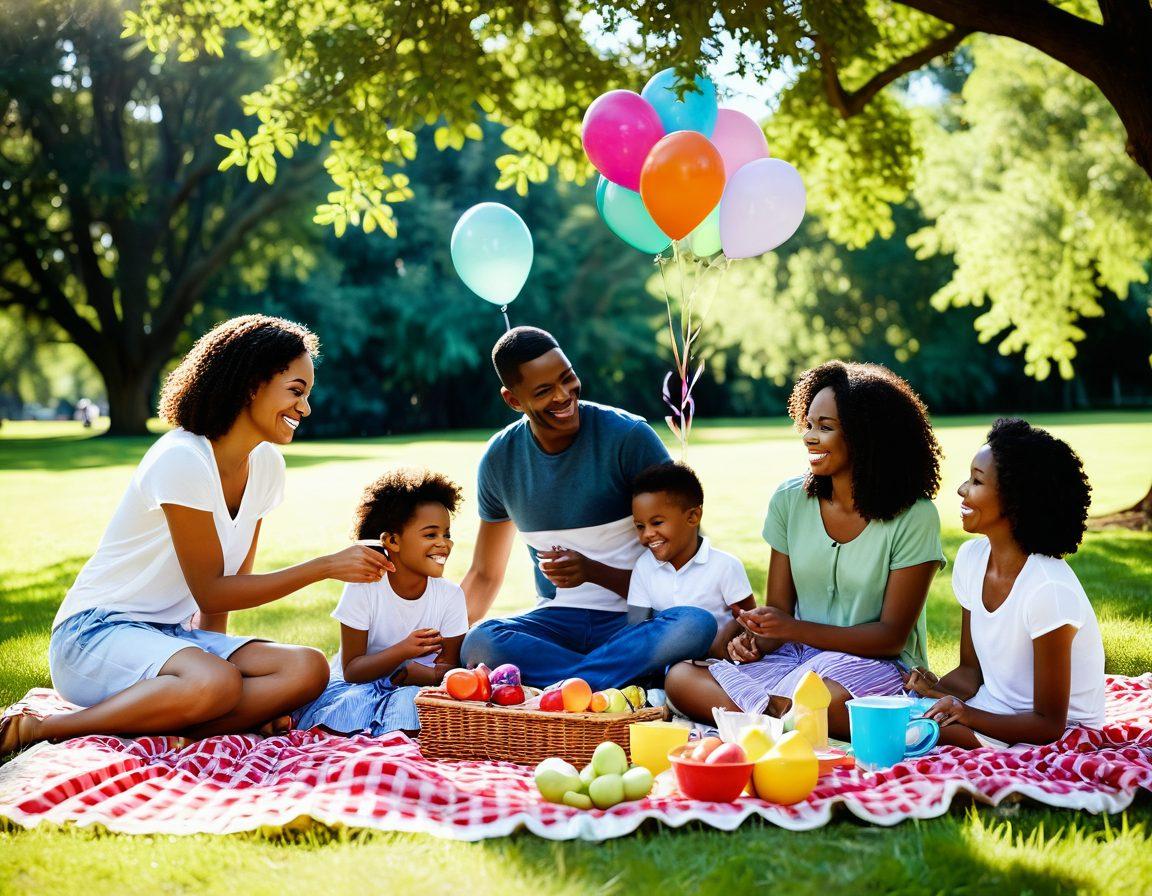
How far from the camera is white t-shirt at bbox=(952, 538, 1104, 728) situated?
363 cm

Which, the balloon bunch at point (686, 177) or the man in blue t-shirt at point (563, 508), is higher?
the balloon bunch at point (686, 177)

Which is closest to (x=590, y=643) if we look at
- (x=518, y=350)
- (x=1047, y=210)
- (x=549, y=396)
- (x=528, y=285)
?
(x=549, y=396)

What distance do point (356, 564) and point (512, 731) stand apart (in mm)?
799

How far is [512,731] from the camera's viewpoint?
3.84 m

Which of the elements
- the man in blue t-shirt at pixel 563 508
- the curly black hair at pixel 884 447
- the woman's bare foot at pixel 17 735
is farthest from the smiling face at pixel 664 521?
the woman's bare foot at pixel 17 735

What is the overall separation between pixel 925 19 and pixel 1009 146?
519 centimetres

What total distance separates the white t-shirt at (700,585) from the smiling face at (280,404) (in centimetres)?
156

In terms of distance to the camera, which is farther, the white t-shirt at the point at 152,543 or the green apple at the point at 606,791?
the white t-shirt at the point at 152,543

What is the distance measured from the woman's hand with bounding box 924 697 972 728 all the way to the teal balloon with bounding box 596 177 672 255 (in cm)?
273

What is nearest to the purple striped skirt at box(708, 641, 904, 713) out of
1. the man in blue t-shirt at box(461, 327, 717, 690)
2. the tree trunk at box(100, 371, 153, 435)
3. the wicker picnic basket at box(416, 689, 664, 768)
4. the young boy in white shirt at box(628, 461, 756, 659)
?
the young boy in white shirt at box(628, 461, 756, 659)

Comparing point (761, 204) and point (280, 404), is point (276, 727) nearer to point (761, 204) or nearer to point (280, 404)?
point (280, 404)

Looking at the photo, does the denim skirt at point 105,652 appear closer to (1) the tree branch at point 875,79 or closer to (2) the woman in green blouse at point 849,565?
(2) the woman in green blouse at point 849,565

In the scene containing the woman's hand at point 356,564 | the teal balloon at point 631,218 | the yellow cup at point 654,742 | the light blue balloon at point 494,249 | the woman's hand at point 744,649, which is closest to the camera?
the yellow cup at point 654,742

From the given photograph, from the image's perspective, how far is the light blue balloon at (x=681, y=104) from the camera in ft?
18.1
